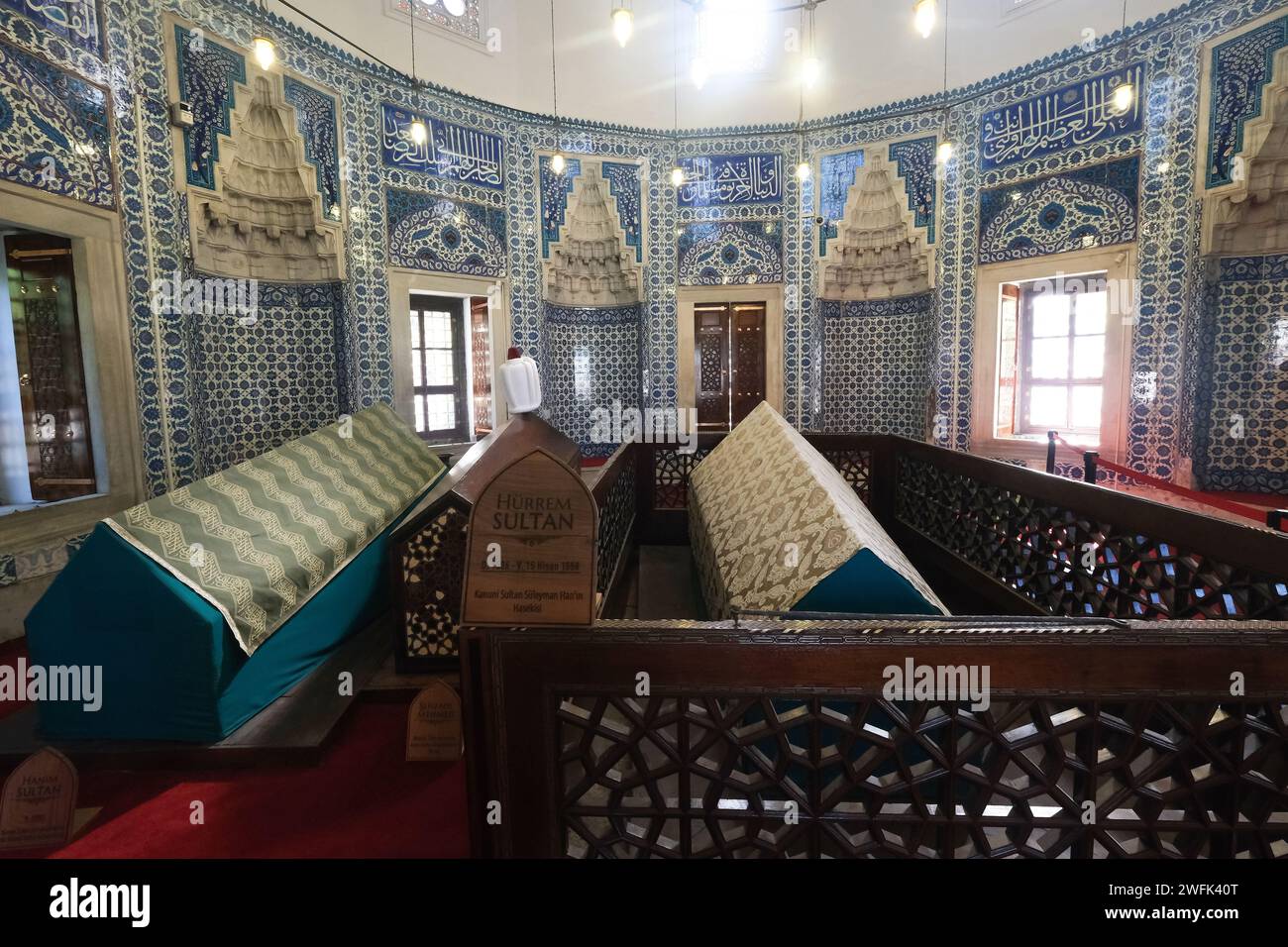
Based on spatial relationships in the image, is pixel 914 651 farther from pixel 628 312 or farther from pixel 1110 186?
pixel 628 312

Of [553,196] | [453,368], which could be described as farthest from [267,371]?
[553,196]

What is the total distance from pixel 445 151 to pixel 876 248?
19.0ft

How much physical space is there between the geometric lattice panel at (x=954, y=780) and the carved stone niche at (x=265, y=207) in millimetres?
6269

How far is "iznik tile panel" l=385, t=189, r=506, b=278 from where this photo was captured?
283 inches

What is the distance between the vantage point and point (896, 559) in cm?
204

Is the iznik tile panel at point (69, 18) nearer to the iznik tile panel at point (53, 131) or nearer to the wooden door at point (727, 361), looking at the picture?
the iznik tile panel at point (53, 131)

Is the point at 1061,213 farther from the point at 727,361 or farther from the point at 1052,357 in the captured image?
the point at 727,361

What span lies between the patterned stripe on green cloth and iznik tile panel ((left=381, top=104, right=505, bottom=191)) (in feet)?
15.2

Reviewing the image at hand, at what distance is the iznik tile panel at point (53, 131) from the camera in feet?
12.5

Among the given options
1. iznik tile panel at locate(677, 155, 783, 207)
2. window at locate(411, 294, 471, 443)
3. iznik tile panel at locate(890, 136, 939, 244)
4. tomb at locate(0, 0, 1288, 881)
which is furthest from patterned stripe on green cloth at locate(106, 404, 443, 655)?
iznik tile panel at locate(890, 136, 939, 244)

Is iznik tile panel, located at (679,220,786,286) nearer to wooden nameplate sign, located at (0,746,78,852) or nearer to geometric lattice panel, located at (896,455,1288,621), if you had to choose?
geometric lattice panel, located at (896,455,1288,621)

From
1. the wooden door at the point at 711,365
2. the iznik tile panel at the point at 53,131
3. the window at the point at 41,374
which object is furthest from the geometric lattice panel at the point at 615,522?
the wooden door at the point at 711,365

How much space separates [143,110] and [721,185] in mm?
6432

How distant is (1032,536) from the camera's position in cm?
316
